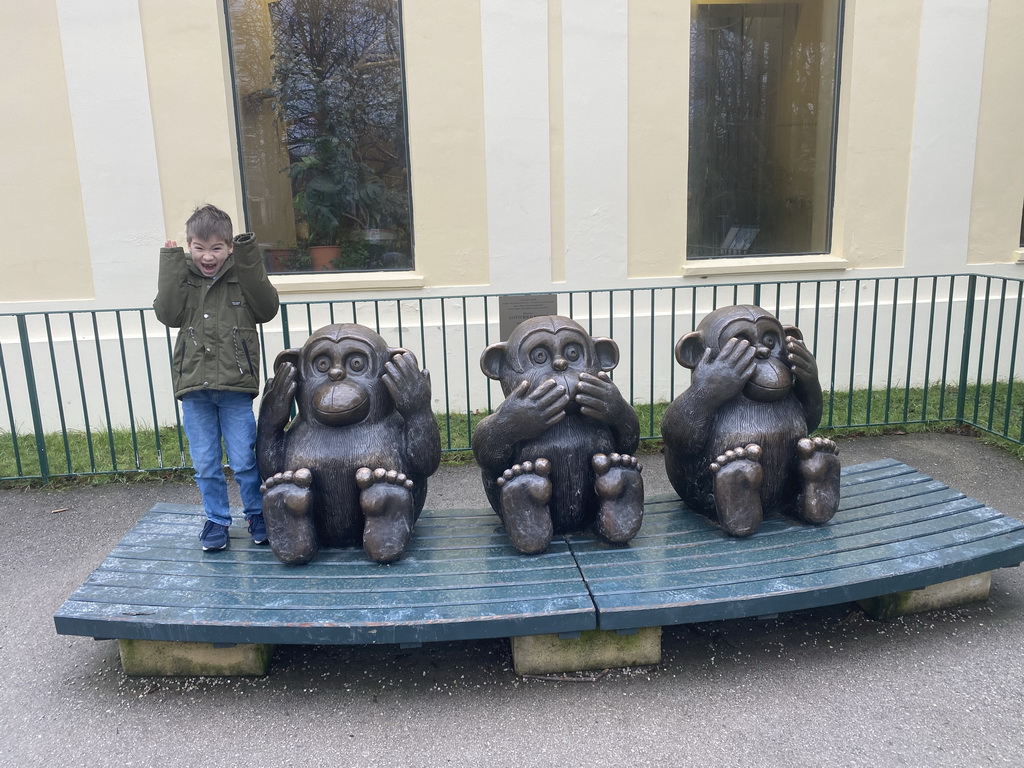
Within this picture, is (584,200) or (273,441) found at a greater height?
(584,200)

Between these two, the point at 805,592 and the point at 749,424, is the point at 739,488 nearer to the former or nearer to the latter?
the point at 749,424

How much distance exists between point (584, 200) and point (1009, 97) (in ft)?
13.3

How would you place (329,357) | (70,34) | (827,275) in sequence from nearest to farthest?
(329,357), (70,34), (827,275)

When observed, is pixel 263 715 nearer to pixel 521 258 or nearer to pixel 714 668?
pixel 714 668

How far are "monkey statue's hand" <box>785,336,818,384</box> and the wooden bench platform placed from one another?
0.67 meters

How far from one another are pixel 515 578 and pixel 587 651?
1.30 feet

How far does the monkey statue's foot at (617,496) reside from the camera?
10.4 ft

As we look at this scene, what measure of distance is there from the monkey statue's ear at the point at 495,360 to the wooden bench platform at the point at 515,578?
720 mm

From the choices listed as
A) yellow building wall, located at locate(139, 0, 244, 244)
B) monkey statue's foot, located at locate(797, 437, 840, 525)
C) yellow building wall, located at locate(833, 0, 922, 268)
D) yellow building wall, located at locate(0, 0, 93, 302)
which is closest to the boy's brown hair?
monkey statue's foot, located at locate(797, 437, 840, 525)

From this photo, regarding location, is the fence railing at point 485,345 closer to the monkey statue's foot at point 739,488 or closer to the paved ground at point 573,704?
the monkey statue's foot at point 739,488

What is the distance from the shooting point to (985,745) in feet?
8.29

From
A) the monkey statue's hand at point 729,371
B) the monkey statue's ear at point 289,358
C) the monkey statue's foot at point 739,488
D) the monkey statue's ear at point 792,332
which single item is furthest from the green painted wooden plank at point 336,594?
the monkey statue's ear at point 792,332

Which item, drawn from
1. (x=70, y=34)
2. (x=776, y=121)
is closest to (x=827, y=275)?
(x=776, y=121)

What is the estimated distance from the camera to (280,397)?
3248mm
